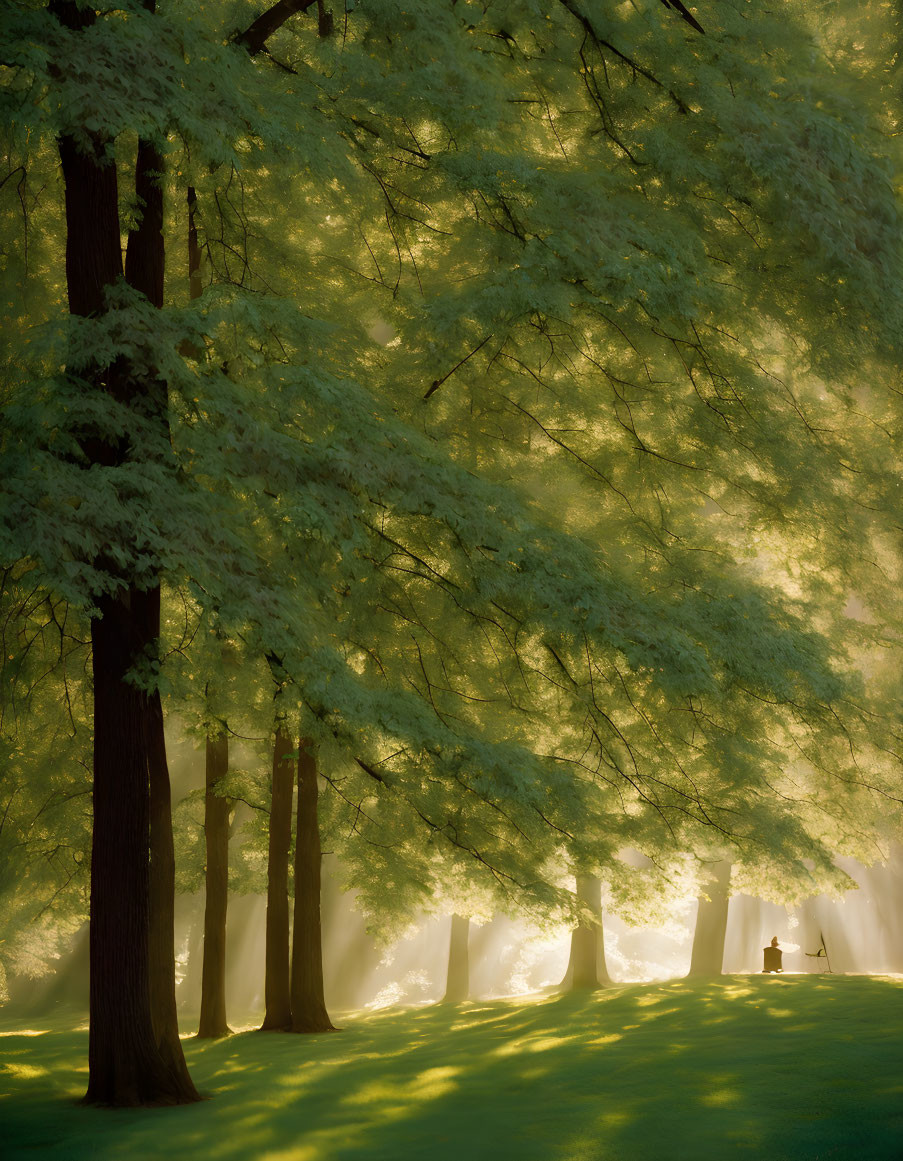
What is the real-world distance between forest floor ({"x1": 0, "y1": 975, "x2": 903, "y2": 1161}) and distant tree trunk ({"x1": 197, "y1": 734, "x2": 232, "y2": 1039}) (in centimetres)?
88

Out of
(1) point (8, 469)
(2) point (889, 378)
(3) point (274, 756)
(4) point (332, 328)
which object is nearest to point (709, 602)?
(2) point (889, 378)

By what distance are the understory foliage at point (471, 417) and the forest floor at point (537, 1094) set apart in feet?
5.23

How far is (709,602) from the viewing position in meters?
8.85

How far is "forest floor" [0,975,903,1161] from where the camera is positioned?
6.49m

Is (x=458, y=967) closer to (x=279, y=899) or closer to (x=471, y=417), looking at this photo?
(x=279, y=899)

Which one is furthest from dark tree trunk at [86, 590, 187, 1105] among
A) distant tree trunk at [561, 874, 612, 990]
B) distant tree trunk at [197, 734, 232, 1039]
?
distant tree trunk at [561, 874, 612, 990]

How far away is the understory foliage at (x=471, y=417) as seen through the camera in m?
7.14

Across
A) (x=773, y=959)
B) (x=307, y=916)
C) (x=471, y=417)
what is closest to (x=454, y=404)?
(x=471, y=417)

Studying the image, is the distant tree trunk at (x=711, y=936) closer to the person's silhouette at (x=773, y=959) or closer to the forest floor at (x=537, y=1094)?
the person's silhouette at (x=773, y=959)

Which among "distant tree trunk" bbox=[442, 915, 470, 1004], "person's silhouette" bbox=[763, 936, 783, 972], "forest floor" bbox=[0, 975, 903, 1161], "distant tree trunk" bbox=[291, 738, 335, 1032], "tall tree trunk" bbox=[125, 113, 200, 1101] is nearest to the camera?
"forest floor" bbox=[0, 975, 903, 1161]

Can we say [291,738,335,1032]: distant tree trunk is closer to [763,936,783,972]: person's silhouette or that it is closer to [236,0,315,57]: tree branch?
[236,0,315,57]: tree branch

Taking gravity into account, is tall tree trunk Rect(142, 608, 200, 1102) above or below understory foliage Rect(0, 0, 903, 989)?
below

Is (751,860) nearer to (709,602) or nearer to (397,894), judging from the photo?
(709,602)

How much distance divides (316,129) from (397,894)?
7709 millimetres
